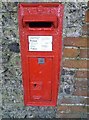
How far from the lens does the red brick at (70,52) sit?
2.84m

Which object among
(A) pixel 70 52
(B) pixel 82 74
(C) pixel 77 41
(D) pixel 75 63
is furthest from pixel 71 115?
(C) pixel 77 41

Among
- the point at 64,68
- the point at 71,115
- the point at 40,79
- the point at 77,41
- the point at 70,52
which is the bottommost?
the point at 71,115

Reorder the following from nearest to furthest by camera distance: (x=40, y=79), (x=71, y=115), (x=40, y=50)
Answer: (x=40, y=50)
(x=40, y=79)
(x=71, y=115)

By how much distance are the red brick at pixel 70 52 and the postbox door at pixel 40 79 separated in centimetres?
17

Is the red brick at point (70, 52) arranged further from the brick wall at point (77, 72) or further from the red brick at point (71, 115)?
the red brick at point (71, 115)

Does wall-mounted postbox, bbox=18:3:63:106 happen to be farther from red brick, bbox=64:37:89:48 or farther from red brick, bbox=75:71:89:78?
red brick, bbox=75:71:89:78

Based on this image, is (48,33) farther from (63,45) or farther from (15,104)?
(15,104)

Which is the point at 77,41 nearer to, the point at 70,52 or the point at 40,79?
the point at 70,52

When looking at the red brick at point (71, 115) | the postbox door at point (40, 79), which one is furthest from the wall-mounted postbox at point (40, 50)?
the red brick at point (71, 115)

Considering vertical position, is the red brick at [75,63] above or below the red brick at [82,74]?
above

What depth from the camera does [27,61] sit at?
2814mm

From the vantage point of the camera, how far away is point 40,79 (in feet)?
9.48

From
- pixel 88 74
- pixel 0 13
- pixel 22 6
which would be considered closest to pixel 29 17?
pixel 22 6

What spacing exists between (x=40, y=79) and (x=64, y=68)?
0.27m
